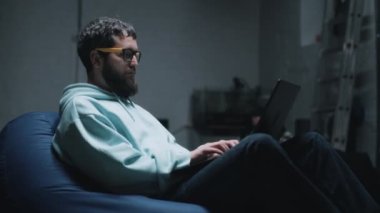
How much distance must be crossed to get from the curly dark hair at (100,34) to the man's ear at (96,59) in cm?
2

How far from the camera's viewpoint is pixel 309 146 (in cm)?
161

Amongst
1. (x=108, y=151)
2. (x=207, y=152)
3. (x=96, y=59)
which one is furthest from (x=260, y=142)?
(x=96, y=59)

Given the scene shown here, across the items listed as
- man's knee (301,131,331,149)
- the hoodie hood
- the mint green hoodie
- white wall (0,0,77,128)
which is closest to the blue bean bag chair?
the mint green hoodie

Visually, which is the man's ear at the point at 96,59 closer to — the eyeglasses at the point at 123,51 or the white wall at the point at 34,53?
the eyeglasses at the point at 123,51

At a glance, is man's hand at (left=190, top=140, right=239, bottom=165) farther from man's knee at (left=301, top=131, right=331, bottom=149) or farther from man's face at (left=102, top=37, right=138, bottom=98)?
man's face at (left=102, top=37, right=138, bottom=98)

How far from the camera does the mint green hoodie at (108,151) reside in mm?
1418

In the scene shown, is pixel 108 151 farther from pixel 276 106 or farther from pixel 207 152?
pixel 276 106

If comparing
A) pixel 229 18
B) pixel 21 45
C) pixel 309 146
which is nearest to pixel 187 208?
pixel 309 146

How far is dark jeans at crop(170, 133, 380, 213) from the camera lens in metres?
1.36

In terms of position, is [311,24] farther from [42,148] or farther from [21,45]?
[42,148]

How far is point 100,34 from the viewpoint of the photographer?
1779mm

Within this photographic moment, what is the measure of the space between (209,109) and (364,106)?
1.73m

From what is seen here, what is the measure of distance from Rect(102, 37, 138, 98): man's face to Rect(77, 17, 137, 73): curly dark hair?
0.09 ft

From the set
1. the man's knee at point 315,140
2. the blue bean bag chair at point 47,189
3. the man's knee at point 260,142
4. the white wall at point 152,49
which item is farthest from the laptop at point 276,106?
the white wall at point 152,49
